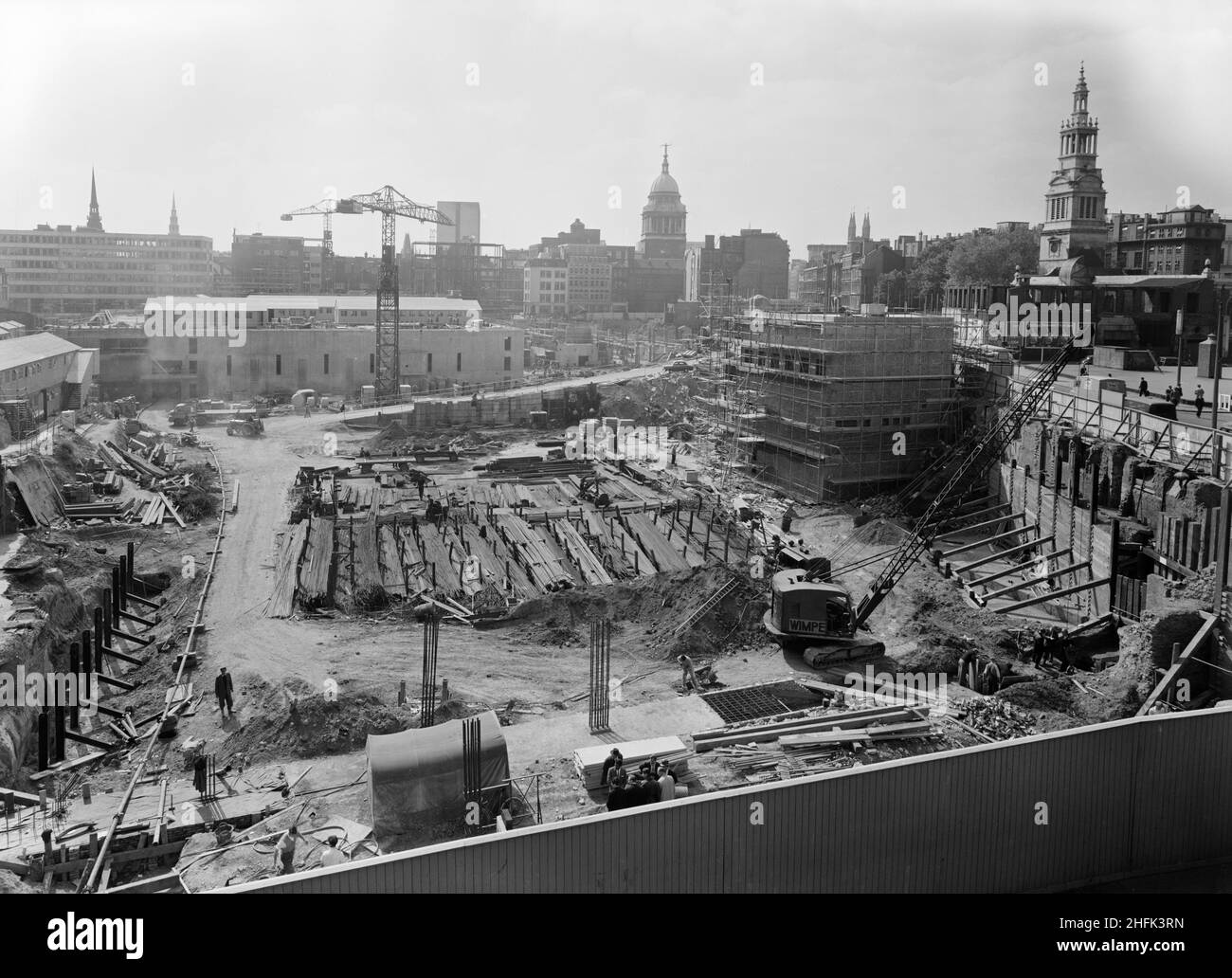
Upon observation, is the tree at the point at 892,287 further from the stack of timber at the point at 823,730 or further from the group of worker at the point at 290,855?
the group of worker at the point at 290,855

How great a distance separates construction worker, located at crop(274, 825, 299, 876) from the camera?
12.3 m

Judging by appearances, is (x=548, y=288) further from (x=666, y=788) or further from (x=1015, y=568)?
(x=666, y=788)

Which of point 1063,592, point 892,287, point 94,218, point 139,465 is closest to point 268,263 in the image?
point 94,218

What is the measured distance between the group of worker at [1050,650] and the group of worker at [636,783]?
8.72 metres

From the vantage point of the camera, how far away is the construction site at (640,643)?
11.1 metres

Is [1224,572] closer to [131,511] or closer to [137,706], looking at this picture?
[137,706]

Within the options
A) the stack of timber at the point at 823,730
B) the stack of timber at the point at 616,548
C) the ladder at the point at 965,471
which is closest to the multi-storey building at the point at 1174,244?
the ladder at the point at 965,471

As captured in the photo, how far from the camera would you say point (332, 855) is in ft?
40.7

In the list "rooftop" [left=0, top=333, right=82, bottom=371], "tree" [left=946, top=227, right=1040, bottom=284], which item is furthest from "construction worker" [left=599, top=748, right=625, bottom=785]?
"tree" [left=946, top=227, right=1040, bottom=284]

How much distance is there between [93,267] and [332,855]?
315 feet
